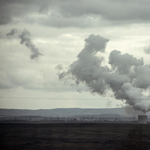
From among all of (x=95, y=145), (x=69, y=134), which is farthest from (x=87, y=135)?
(x=95, y=145)

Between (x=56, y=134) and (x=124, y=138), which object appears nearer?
(x=124, y=138)

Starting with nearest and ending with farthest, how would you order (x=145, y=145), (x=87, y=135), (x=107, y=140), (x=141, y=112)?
(x=145, y=145) → (x=107, y=140) → (x=87, y=135) → (x=141, y=112)

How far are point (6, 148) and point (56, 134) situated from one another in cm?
2498

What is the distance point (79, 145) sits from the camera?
267 ft

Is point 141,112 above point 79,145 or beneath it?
above

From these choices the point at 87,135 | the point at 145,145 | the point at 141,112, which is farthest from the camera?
the point at 141,112

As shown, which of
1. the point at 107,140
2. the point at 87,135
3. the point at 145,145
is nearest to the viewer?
the point at 145,145

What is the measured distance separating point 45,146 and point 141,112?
79.3 meters

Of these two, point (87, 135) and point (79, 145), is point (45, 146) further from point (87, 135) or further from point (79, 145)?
point (87, 135)

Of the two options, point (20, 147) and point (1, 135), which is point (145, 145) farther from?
point (1, 135)

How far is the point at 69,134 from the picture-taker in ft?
333

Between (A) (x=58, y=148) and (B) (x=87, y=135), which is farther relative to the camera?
(B) (x=87, y=135)

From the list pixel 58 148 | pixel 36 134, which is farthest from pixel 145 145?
pixel 36 134

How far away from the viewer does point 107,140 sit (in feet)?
287
